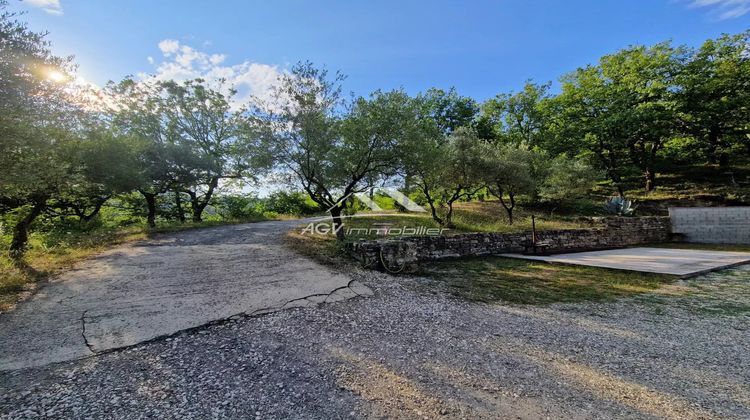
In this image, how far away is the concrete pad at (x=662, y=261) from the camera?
7542 mm

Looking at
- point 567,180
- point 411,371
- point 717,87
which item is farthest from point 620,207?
point 411,371

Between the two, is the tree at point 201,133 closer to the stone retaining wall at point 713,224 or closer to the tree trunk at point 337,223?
the tree trunk at point 337,223

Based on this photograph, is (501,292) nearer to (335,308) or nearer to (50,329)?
(335,308)

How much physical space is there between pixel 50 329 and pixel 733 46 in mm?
33486

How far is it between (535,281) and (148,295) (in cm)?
758

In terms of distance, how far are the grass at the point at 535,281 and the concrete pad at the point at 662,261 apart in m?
0.48

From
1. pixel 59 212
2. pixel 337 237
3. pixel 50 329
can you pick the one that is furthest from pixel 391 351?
pixel 59 212

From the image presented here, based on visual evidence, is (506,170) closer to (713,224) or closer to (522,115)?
(713,224)

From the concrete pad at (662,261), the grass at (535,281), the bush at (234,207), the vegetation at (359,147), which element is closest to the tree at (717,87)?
the vegetation at (359,147)

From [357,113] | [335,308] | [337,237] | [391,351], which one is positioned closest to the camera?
[391,351]

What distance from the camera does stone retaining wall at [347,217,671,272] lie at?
7270mm

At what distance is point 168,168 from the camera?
12.7m

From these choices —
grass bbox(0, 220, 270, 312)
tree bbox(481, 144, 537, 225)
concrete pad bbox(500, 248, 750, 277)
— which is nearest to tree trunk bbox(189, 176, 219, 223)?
grass bbox(0, 220, 270, 312)

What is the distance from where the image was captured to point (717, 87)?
18359 millimetres
